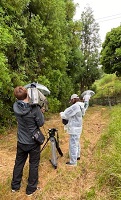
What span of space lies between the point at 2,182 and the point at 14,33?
201 inches

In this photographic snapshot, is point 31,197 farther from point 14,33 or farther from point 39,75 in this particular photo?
point 39,75

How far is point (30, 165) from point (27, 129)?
60 cm

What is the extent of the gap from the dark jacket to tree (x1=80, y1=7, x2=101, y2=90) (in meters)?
13.9

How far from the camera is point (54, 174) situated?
13.9 ft

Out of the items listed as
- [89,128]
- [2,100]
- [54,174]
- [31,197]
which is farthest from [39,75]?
[31,197]

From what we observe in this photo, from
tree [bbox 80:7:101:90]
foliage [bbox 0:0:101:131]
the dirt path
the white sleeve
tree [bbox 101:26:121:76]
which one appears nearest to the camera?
the dirt path

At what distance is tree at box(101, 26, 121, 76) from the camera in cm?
1231

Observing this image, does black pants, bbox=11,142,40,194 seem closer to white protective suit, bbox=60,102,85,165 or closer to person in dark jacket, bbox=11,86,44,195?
person in dark jacket, bbox=11,86,44,195

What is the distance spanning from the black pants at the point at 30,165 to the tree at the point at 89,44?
1393 cm

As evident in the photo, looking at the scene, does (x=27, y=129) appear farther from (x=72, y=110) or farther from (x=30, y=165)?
(x=72, y=110)

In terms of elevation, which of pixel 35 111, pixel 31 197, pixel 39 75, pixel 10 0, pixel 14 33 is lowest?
pixel 31 197

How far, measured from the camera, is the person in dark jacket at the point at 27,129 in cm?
346

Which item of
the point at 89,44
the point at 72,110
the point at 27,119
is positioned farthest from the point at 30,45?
the point at 89,44

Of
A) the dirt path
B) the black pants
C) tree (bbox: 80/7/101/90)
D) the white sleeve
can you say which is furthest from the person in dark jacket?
tree (bbox: 80/7/101/90)
